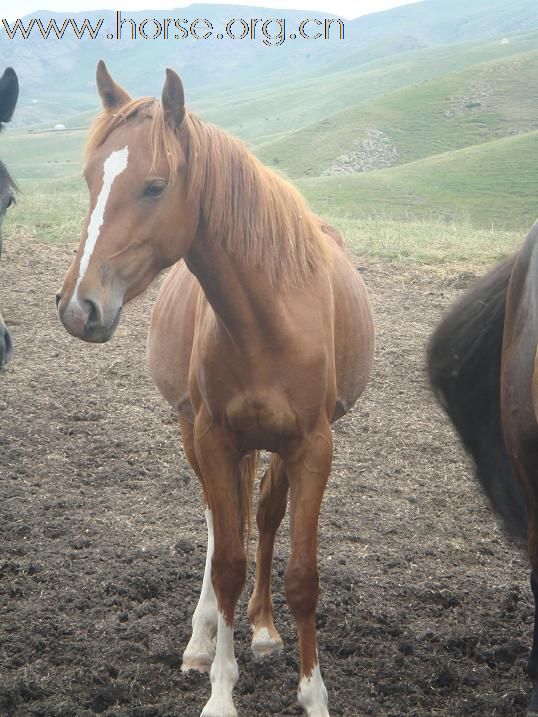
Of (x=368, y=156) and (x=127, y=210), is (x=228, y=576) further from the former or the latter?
(x=368, y=156)

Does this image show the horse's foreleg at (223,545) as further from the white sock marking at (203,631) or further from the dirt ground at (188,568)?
the white sock marking at (203,631)

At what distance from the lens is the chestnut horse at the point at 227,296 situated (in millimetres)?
2748

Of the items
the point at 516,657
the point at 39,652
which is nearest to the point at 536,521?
the point at 516,657

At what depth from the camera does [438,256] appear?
1130 centimetres

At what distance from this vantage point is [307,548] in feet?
10.5

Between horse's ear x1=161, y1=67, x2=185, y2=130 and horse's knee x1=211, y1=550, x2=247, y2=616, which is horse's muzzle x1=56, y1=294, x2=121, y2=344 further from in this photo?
horse's knee x1=211, y1=550, x2=247, y2=616

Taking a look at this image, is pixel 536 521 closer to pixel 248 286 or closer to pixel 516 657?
pixel 516 657

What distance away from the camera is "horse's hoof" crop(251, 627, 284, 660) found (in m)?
3.77

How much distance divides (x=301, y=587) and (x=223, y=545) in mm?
352

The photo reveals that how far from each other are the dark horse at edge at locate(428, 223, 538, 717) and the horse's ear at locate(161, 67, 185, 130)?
1.47m

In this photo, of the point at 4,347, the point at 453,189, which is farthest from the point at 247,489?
the point at 453,189

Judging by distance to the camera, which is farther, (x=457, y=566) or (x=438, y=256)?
(x=438, y=256)

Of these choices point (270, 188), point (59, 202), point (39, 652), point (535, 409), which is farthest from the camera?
point (59, 202)

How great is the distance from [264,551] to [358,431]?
8.65ft
